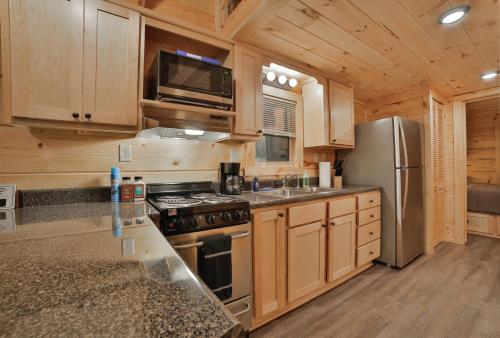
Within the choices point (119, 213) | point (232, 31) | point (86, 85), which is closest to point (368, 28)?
point (232, 31)

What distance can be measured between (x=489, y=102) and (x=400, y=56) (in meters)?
3.54

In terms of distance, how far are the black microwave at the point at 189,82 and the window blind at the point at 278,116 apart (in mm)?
881

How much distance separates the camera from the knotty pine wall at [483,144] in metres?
4.68

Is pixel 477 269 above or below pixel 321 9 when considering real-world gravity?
below

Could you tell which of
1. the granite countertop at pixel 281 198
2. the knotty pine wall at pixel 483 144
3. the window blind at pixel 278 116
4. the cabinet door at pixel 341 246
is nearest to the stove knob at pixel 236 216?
the granite countertop at pixel 281 198

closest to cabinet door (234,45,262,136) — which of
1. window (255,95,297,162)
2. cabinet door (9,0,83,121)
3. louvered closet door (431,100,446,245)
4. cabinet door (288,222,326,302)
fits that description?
window (255,95,297,162)

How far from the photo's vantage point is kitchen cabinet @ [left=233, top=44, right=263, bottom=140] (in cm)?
180

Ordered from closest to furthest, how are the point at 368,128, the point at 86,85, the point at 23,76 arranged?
the point at 23,76 < the point at 86,85 < the point at 368,128

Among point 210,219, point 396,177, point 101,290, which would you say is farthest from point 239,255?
point 396,177

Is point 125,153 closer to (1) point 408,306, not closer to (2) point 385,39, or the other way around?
(2) point 385,39

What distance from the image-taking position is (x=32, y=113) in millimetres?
1156

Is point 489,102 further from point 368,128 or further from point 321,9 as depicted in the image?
point 321,9

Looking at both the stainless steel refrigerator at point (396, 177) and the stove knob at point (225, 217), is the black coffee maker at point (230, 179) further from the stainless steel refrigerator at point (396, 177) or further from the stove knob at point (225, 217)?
the stainless steel refrigerator at point (396, 177)

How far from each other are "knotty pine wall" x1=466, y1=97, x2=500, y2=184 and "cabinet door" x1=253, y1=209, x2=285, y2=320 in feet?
17.4
